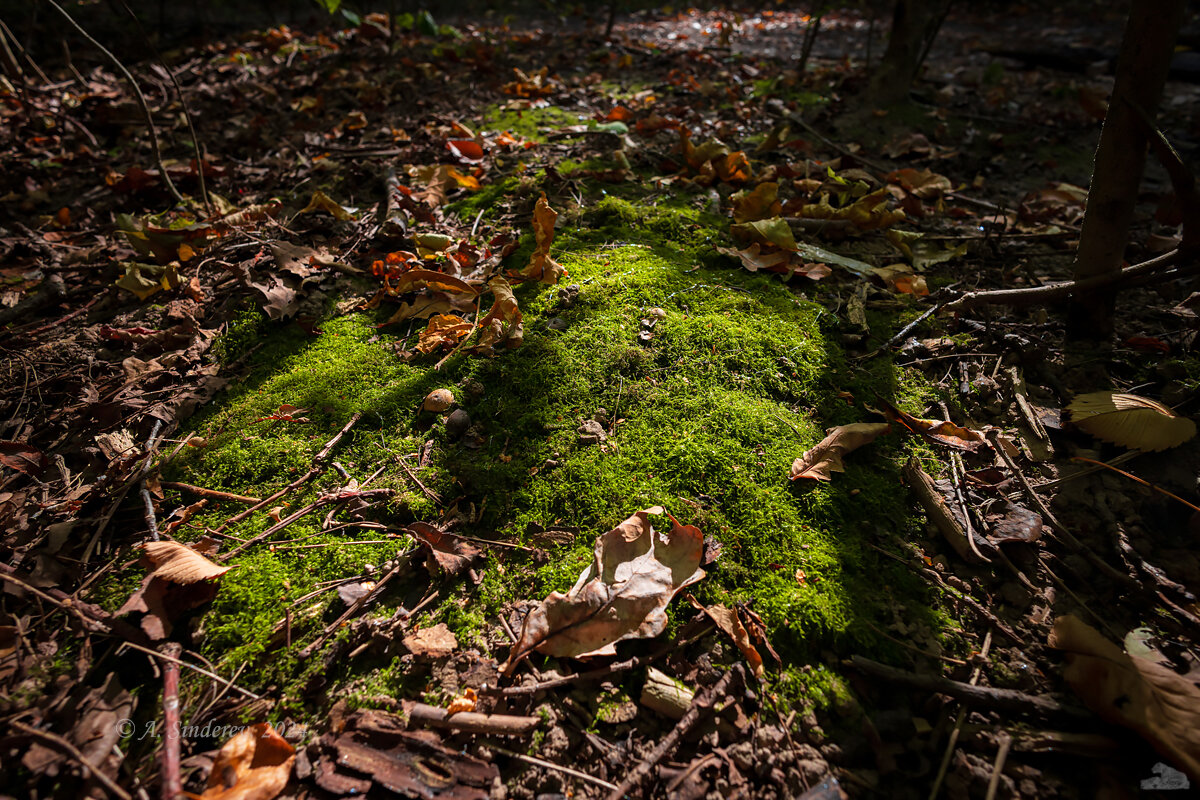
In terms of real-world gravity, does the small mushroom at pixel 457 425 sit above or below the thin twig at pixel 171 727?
above

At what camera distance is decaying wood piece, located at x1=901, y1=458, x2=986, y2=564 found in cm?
170

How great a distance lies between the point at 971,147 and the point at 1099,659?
456cm

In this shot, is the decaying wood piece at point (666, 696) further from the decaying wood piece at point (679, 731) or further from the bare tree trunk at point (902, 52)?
the bare tree trunk at point (902, 52)

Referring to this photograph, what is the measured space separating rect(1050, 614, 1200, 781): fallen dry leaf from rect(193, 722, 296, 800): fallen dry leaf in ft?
6.53

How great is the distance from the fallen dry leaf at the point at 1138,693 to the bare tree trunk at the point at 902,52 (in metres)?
5.19

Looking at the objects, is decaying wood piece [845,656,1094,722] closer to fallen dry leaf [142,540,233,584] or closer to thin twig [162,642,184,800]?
thin twig [162,642,184,800]

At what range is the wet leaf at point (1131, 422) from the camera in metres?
1.83

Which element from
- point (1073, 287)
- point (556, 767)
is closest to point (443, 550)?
point (556, 767)

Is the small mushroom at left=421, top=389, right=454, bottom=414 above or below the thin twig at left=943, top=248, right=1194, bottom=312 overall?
below

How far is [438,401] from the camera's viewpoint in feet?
6.90

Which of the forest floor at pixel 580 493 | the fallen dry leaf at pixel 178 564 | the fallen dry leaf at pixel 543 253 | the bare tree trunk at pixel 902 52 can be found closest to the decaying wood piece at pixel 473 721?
the forest floor at pixel 580 493

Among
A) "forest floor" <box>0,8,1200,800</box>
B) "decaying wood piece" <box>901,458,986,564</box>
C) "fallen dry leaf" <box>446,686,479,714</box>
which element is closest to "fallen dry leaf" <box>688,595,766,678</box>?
"forest floor" <box>0,8,1200,800</box>

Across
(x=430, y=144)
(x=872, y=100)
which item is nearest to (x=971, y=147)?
(x=872, y=100)

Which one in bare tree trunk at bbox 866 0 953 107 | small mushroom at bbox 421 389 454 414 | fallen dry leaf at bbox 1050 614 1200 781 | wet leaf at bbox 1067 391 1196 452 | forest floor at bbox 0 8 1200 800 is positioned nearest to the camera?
fallen dry leaf at bbox 1050 614 1200 781
